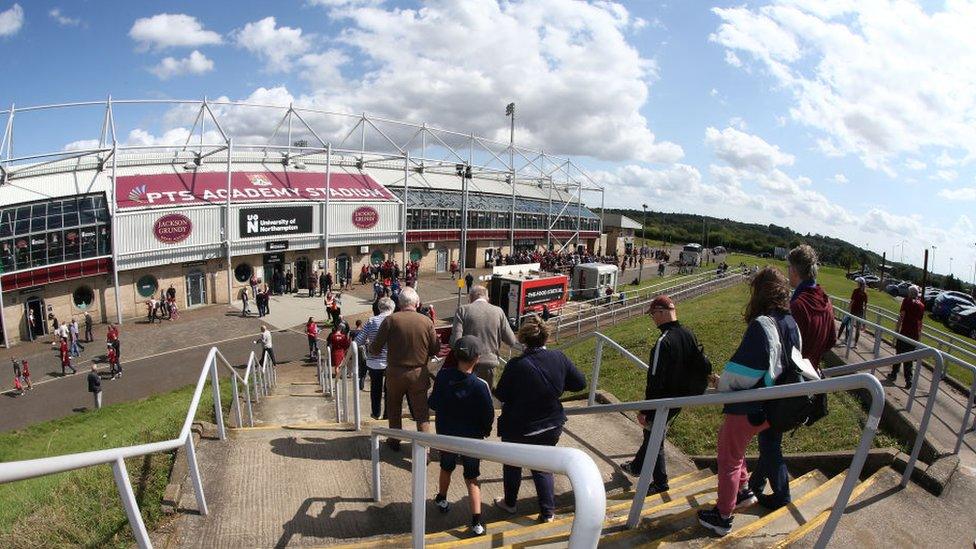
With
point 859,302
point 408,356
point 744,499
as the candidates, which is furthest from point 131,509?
point 859,302

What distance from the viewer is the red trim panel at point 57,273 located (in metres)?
19.8

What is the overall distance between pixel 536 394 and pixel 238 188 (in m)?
29.2

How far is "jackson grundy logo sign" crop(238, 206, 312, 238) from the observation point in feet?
90.4

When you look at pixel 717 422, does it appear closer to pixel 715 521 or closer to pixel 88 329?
pixel 715 521

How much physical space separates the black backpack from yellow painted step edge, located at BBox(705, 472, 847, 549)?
60 centimetres

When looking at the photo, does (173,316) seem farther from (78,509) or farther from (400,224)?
(78,509)

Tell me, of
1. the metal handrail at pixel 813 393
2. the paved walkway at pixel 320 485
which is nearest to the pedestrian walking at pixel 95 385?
the paved walkway at pixel 320 485

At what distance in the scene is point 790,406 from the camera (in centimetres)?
322

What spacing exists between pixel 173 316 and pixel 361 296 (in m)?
9.33

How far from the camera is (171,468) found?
177 inches

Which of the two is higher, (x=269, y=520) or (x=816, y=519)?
(x=816, y=519)

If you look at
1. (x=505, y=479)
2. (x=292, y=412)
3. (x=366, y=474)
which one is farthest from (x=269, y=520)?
(x=292, y=412)

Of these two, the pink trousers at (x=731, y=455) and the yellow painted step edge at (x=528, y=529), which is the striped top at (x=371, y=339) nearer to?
the yellow painted step edge at (x=528, y=529)

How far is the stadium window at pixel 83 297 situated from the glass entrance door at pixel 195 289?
3.91 meters
